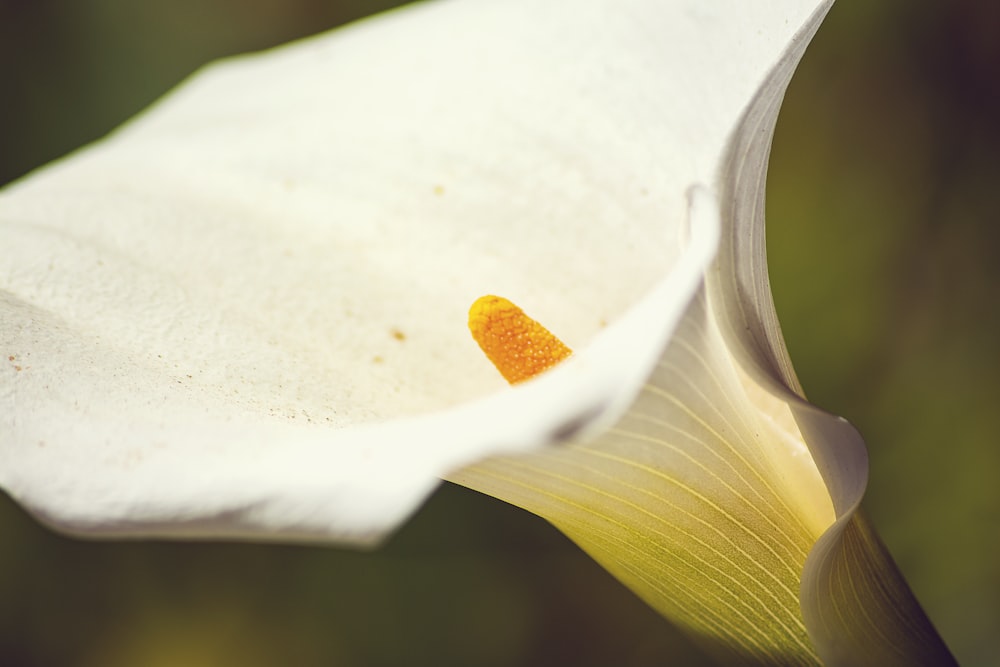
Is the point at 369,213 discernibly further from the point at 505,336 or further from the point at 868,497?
the point at 868,497

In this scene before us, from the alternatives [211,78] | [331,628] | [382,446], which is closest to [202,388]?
[382,446]

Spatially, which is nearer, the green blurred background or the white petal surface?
the white petal surface

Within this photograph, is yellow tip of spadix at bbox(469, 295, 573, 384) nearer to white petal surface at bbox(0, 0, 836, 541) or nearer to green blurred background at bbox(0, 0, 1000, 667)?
white petal surface at bbox(0, 0, 836, 541)

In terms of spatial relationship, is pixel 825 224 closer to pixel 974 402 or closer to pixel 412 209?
pixel 974 402

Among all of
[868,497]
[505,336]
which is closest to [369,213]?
[505,336]

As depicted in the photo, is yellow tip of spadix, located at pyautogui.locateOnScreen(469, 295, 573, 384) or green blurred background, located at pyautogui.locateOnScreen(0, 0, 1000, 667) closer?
yellow tip of spadix, located at pyautogui.locateOnScreen(469, 295, 573, 384)

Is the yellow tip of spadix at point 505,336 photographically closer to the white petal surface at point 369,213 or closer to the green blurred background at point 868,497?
the white petal surface at point 369,213

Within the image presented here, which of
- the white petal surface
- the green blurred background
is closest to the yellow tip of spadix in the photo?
the white petal surface
